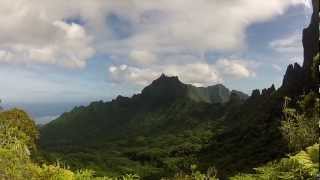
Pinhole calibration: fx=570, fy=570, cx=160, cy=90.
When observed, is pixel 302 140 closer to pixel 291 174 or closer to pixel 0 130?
pixel 291 174

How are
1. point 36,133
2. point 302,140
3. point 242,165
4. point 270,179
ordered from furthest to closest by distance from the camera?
point 242,165 → point 36,133 → point 302,140 → point 270,179

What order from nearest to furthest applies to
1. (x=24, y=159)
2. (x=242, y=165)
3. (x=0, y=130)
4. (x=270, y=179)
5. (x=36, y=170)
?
(x=270, y=179) < (x=36, y=170) < (x=24, y=159) < (x=0, y=130) < (x=242, y=165)

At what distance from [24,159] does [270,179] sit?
61.7 ft

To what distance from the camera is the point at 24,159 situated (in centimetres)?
4412

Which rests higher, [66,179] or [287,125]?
[287,125]

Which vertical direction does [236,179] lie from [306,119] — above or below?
below

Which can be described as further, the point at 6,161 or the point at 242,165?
the point at 242,165

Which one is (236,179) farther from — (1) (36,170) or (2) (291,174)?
(1) (36,170)

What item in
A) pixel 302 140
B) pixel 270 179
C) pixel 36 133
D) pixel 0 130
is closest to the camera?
pixel 270 179

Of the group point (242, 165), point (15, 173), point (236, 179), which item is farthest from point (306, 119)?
point (242, 165)

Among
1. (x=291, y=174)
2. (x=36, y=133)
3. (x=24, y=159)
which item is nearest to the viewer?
(x=291, y=174)

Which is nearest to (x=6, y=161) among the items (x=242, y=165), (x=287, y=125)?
(x=287, y=125)

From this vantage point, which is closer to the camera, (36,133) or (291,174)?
(291,174)

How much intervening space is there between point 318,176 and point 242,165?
576ft
